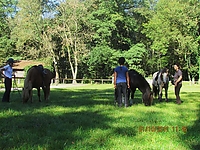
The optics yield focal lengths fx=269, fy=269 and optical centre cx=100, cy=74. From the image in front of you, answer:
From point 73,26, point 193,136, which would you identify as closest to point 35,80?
point 193,136

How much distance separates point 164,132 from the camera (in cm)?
623

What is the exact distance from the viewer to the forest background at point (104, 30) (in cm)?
4391

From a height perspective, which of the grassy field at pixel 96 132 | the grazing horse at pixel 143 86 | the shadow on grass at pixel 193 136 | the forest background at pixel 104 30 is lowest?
the shadow on grass at pixel 193 136

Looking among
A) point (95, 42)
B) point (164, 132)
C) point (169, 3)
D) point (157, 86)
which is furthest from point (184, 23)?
point (164, 132)

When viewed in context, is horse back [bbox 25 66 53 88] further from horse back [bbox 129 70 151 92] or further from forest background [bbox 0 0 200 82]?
forest background [bbox 0 0 200 82]

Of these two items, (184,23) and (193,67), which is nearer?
(184,23)

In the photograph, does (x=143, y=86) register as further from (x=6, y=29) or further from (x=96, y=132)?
(x=6, y=29)

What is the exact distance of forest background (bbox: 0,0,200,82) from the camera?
43.9 m

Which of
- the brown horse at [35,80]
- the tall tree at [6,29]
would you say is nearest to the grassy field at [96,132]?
the brown horse at [35,80]

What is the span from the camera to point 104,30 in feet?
142

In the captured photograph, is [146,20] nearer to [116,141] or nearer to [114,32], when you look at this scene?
[114,32]

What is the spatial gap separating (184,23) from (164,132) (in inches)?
1575

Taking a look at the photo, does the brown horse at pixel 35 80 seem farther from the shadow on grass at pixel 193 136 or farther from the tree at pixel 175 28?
the tree at pixel 175 28

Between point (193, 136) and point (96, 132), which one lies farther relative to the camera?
point (96, 132)
